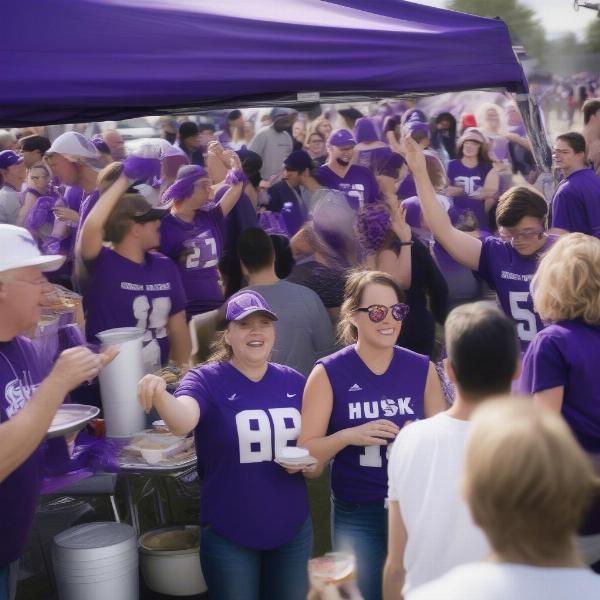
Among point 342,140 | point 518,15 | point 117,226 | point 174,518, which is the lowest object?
point 174,518

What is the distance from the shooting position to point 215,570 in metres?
3.36

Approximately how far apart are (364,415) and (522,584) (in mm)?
1801

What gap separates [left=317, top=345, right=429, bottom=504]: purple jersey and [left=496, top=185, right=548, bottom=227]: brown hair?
1265 mm

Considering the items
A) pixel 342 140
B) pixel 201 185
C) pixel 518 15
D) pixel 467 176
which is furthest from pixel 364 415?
pixel 518 15

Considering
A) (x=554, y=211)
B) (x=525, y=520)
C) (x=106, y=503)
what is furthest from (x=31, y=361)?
(x=554, y=211)

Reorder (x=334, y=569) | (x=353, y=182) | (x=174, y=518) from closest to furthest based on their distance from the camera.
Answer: (x=334, y=569), (x=174, y=518), (x=353, y=182)

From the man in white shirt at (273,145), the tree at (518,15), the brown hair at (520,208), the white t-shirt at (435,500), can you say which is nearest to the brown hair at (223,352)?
the white t-shirt at (435,500)

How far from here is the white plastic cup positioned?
412 cm

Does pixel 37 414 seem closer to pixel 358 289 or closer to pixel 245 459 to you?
pixel 245 459

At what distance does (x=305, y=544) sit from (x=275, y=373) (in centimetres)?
62

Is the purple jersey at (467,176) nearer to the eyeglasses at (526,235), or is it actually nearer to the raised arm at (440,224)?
the raised arm at (440,224)

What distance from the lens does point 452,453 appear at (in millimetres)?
2352

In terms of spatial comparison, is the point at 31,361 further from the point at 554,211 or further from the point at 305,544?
the point at 554,211

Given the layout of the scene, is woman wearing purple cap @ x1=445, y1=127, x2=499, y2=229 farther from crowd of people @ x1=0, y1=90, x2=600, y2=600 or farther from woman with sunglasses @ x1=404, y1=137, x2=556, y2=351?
woman with sunglasses @ x1=404, y1=137, x2=556, y2=351
